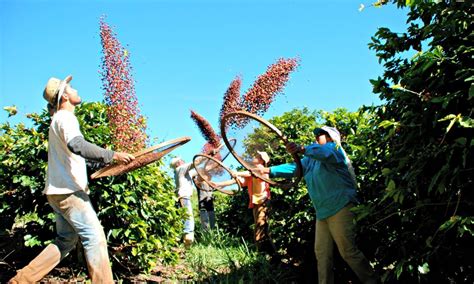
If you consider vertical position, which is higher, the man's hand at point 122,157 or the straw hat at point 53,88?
the straw hat at point 53,88

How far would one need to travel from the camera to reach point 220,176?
737 centimetres

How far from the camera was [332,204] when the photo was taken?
431cm

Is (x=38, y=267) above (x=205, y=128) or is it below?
below

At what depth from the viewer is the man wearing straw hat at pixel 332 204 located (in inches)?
164

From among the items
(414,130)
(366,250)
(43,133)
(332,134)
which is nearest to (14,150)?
(43,133)

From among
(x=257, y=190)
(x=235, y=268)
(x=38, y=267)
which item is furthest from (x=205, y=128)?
(x=38, y=267)

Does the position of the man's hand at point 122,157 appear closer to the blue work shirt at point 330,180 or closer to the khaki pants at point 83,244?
the khaki pants at point 83,244

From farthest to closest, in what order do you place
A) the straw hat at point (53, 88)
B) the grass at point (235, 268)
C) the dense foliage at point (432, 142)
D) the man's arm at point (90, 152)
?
the grass at point (235, 268), the straw hat at point (53, 88), the man's arm at point (90, 152), the dense foliage at point (432, 142)

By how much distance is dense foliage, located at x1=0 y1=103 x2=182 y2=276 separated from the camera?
522 cm

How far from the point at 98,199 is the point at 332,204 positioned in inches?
104

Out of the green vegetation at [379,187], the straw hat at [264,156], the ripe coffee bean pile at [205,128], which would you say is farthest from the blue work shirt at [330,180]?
the ripe coffee bean pile at [205,128]

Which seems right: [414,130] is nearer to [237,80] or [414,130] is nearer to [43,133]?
[237,80]

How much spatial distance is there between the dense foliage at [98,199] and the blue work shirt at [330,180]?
2057mm

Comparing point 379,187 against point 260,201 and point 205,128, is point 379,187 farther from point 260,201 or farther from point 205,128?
point 260,201
